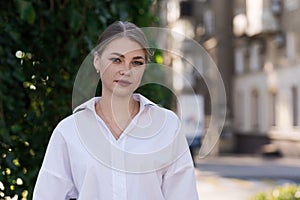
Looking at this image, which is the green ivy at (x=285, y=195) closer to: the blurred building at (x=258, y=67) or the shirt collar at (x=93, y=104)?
the shirt collar at (x=93, y=104)

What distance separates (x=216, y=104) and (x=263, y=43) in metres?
30.9

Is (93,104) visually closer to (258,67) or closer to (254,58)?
(258,67)

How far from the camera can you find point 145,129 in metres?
2.53

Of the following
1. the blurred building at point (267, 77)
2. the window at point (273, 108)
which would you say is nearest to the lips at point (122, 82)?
the blurred building at point (267, 77)

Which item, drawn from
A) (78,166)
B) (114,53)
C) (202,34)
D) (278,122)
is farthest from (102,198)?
(202,34)

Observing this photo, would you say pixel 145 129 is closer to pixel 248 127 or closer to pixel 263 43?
pixel 263 43

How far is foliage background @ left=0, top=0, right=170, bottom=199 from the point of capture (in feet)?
12.3

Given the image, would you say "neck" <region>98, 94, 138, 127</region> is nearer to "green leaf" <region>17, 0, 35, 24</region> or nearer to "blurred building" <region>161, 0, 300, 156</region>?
"green leaf" <region>17, 0, 35, 24</region>

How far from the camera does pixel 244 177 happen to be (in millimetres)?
20922

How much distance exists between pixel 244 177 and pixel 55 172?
18725 millimetres

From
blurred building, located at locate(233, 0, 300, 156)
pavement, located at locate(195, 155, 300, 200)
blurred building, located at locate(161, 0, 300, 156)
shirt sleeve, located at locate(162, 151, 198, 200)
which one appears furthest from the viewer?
blurred building, located at locate(161, 0, 300, 156)

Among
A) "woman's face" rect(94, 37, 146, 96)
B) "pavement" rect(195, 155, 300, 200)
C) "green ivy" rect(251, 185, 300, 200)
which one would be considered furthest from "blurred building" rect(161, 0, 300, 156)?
"woman's face" rect(94, 37, 146, 96)

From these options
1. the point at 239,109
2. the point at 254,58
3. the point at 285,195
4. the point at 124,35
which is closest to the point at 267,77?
the point at 254,58

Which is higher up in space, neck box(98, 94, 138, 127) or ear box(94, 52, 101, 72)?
ear box(94, 52, 101, 72)
